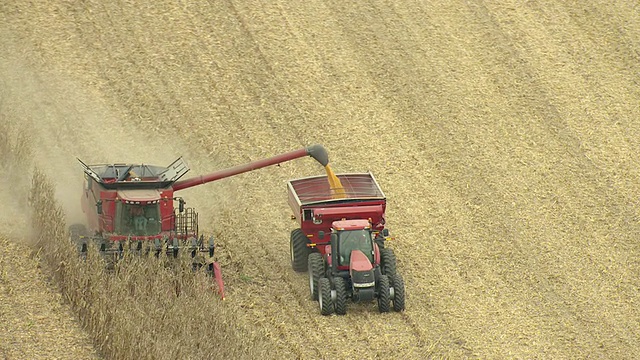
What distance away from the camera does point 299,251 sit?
78.2ft

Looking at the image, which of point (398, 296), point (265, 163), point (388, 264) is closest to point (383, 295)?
point (398, 296)

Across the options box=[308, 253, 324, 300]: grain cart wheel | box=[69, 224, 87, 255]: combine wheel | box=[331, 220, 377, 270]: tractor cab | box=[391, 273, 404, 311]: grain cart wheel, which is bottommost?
box=[391, 273, 404, 311]: grain cart wheel

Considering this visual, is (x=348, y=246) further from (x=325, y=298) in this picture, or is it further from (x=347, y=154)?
(x=347, y=154)

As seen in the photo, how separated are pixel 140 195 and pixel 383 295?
17.4 ft

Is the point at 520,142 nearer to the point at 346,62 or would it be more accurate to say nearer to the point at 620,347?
the point at 346,62

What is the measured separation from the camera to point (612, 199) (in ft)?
96.4

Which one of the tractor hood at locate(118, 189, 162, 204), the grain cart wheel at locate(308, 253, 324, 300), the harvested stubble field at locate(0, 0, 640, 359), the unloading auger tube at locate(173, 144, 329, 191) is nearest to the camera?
the harvested stubble field at locate(0, 0, 640, 359)

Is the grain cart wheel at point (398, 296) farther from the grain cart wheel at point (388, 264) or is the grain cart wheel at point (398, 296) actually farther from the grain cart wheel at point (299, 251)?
the grain cart wheel at point (299, 251)

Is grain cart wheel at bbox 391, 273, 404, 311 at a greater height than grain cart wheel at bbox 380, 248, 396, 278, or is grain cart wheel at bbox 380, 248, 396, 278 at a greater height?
grain cart wheel at bbox 380, 248, 396, 278

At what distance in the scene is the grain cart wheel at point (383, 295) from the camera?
2177 cm

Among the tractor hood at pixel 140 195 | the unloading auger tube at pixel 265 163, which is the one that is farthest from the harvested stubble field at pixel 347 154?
the unloading auger tube at pixel 265 163

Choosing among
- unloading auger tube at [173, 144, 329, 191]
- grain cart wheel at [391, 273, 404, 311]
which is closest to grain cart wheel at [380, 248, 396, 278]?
grain cart wheel at [391, 273, 404, 311]

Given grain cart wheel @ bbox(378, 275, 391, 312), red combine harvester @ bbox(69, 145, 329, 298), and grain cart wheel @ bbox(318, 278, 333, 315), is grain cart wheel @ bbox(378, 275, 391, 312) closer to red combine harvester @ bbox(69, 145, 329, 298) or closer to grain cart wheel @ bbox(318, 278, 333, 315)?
grain cart wheel @ bbox(318, 278, 333, 315)

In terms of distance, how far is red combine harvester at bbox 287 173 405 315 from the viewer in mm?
21641
